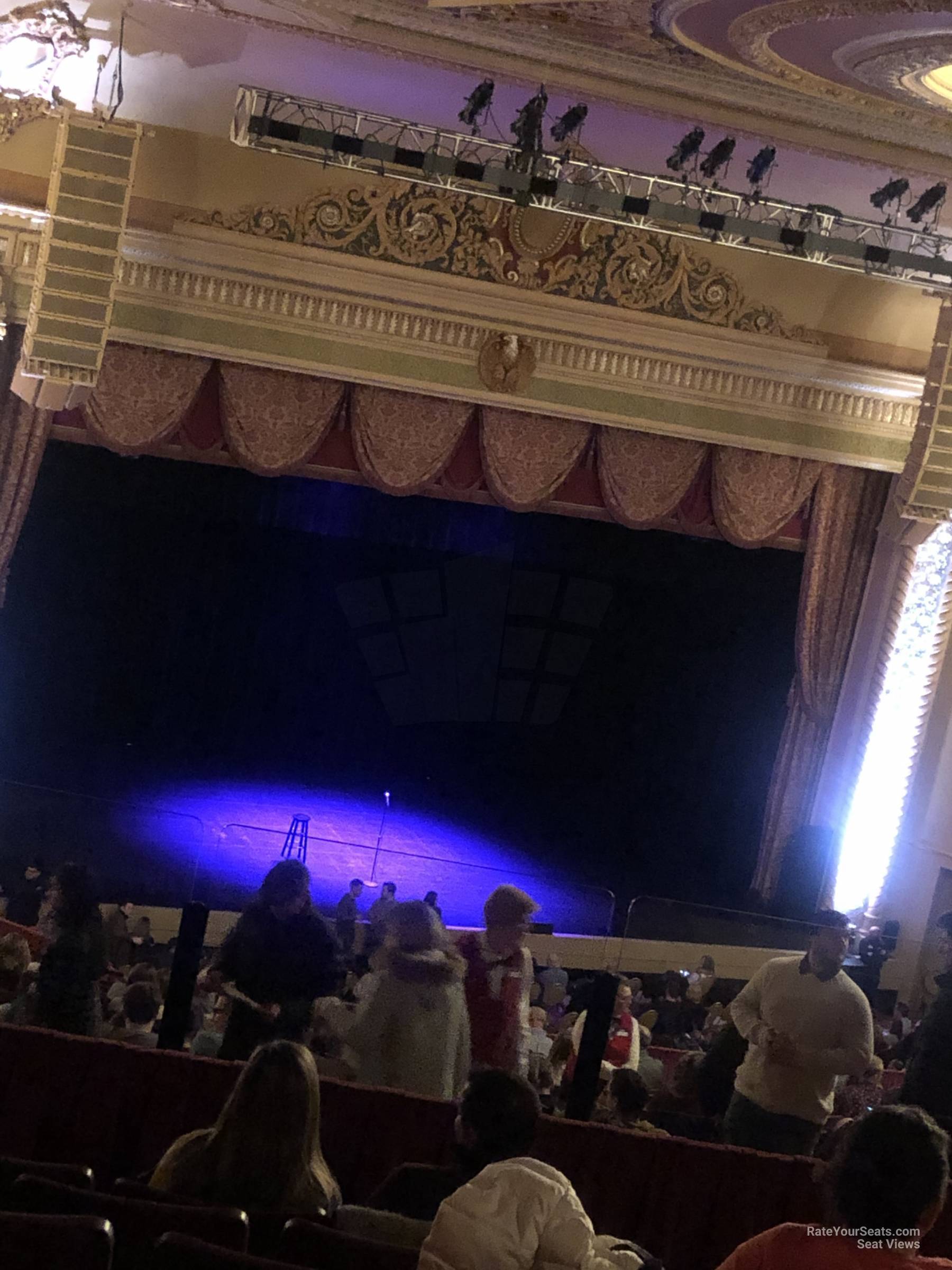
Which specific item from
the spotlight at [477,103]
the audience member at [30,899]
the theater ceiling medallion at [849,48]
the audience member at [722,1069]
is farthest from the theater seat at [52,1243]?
the spotlight at [477,103]

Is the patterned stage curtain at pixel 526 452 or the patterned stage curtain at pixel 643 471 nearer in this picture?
the patterned stage curtain at pixel 526 452

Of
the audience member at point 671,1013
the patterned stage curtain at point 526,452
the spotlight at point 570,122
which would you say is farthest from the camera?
the patterned stage curtain at point 526,452

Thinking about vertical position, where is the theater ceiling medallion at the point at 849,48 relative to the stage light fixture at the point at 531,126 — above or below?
above

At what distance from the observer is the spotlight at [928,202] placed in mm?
7539

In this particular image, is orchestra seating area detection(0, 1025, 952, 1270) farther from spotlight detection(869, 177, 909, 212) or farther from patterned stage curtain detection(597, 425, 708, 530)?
patterned stage curtain detection(597, 425, 708, 530)

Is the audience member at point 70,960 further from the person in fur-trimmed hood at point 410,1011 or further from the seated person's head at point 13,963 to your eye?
the person in fur-trimmed hood at point 410,1011

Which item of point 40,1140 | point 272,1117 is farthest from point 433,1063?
point 272,1117

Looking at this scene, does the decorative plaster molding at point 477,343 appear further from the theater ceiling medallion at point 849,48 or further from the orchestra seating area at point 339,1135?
the orchestra seating area at point 339,1135

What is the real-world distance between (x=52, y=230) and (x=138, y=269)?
991mm

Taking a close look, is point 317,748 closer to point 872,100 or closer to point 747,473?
point 747,473

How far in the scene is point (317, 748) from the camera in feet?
34.4

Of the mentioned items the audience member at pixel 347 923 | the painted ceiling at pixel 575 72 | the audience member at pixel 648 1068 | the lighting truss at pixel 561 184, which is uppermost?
the painted ceiling at pixel 575 72

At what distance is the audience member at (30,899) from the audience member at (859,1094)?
10.3 ft

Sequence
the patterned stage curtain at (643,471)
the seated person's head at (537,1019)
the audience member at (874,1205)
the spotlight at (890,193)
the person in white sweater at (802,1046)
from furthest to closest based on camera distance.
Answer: the patterned stage curtain at (643,471)
the spotlight at (890,193)
the seated person's head at (537,1019)
the person in white sweater at (802,1046)
the audience member at (874,1205)
